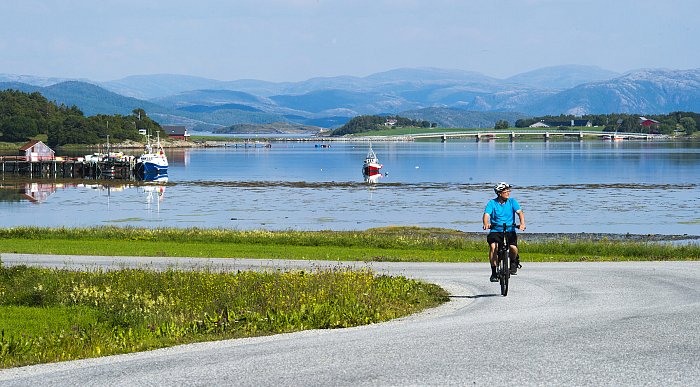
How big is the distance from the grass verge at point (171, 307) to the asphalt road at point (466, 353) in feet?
2.75

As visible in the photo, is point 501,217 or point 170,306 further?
point 501,217

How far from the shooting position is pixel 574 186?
13050 cm

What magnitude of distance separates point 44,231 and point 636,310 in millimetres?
39104

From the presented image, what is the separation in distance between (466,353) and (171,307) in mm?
9175

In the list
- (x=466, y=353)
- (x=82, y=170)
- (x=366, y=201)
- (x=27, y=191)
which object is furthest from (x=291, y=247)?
(x=82, y=170)

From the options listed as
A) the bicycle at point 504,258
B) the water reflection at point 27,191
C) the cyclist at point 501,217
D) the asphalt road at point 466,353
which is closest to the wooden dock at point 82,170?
the water reflection at point 27,191

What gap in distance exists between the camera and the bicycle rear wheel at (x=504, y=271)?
25.2m

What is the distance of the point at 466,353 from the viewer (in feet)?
56.2

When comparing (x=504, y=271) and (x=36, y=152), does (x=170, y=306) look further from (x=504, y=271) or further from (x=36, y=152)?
(x=36, y=152)

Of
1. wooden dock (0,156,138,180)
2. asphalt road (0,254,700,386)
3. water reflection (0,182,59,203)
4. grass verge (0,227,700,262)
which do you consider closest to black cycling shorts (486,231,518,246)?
asphalt road (0,254,700,386)

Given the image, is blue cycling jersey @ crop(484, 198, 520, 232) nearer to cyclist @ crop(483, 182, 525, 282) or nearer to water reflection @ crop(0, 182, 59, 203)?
cyclist @ crop(483, 182, 525, 282)

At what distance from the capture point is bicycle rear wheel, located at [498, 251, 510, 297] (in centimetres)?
2522

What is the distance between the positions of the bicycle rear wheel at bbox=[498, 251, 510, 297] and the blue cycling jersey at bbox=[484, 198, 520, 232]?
0.66 meters

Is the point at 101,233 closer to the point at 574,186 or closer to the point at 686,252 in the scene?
the point at 686,252
